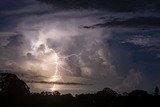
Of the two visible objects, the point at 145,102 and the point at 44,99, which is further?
the point at 44,99

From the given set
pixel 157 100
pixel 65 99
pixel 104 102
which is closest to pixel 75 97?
pixel 65 99

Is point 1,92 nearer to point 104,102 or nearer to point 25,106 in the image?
point 25,106

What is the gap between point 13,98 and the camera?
261 feet

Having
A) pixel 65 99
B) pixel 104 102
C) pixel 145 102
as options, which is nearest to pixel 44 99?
pixel 65 99

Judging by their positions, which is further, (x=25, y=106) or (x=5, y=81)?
(x=5, y=81)

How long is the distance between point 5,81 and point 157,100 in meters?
27.2

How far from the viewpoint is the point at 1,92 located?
81.6 meters

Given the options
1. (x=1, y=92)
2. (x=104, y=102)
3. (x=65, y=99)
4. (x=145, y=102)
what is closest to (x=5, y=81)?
(x=1, y=92)

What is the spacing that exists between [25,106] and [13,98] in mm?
2754

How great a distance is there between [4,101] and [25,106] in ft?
11.9

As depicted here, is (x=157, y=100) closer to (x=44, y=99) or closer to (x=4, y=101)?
(x=44, y=99)

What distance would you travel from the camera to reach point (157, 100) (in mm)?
79438

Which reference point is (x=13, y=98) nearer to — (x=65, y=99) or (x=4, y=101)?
(x=4, y=101)

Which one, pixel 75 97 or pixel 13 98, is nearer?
pixel 13 98
